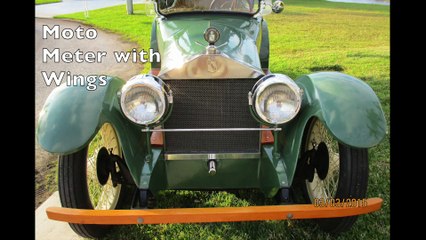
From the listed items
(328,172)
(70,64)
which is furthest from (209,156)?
(70,64)

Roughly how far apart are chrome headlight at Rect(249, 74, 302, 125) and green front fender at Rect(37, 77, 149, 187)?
86cm

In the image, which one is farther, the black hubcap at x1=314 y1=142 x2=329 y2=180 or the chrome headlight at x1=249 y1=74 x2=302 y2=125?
the black hubcap at x1=314 y1=142 x2=329 y2=180

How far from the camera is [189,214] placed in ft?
6.95

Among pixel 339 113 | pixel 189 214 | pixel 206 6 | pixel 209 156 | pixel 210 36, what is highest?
pixel 206 6

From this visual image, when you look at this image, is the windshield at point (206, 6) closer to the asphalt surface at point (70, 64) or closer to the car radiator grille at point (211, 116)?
the asphalt surface at point (70, 64)

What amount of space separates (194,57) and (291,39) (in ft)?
28.0

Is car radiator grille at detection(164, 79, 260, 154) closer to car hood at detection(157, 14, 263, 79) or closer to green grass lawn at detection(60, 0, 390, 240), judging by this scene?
car hood at detection(157, 14, 263, 79)

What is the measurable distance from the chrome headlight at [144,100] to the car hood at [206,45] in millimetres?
205

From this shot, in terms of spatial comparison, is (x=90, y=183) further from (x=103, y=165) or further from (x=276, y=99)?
(x=276, y=99)

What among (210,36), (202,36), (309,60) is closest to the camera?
(210,36)

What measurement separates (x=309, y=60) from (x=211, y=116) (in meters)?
5.92

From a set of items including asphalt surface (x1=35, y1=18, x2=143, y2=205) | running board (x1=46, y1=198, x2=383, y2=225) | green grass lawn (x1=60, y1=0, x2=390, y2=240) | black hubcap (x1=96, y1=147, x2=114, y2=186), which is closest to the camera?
running board (x1=46, y1=198, x2=383, y2=225)

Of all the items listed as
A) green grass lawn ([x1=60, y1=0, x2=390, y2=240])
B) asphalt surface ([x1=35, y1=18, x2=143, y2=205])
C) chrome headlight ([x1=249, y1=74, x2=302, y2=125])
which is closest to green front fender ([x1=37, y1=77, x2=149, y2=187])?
green grass lawn ([x1=60, y1=0, x2=390, y2=240])

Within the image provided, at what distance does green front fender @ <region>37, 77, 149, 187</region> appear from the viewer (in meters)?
2.21
